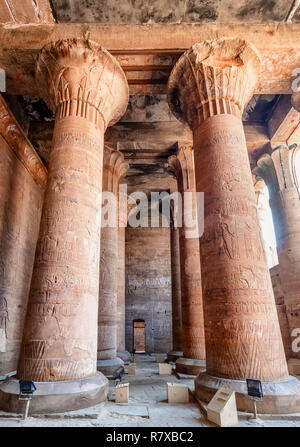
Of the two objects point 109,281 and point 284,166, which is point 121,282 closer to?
point 109,281

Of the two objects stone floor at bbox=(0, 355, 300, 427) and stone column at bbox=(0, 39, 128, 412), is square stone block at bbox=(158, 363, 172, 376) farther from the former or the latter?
stone column at bbox=(0, 39, 128, 412)

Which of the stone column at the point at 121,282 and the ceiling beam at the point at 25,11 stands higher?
the ceiling beam at the point at 25,11

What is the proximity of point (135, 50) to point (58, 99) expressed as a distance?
198 cm

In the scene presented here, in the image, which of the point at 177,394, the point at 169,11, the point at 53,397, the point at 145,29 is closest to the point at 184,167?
the point at 145,29

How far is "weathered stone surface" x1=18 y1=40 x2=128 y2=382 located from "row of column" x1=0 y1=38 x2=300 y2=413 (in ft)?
0.05

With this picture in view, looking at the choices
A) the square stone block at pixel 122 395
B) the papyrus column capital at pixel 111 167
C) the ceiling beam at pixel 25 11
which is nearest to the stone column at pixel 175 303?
the papyrus column capital at pixel 111 167

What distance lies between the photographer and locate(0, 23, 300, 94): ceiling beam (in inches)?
220

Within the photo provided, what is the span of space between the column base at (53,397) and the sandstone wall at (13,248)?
3.16 meters

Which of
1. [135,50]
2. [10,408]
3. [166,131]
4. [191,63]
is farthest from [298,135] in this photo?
[10,408]

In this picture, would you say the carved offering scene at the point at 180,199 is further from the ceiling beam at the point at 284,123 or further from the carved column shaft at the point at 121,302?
the carved column shaft at the point at 121,302

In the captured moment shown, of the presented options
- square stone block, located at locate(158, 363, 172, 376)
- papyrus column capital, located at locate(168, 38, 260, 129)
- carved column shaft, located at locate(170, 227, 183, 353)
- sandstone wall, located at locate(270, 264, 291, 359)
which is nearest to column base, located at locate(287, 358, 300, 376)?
sandstone wall, located at locate(270, 264, 291, 359)

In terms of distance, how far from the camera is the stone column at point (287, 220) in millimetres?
8086

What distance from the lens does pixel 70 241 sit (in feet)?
13.0

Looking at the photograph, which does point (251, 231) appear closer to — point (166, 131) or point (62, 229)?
point (62, 229)
